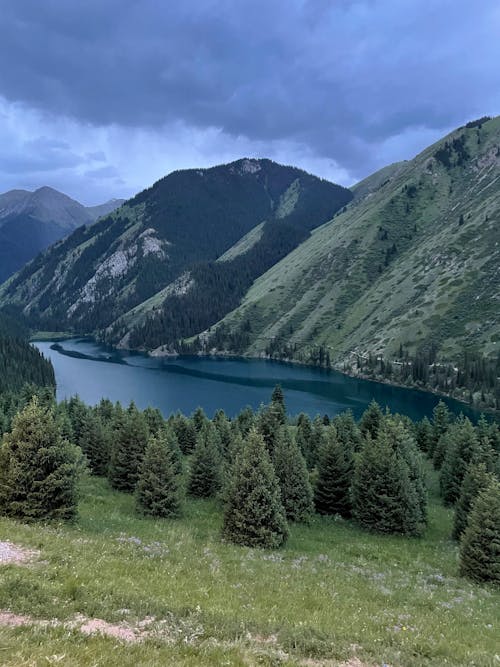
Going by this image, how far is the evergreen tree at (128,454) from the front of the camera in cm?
4650

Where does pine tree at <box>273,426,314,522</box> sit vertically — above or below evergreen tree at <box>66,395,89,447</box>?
above

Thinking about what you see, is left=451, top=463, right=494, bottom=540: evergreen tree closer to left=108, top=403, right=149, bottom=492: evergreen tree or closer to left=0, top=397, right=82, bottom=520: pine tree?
left=108, top=403, right=149, bottom=492: evergreen tree

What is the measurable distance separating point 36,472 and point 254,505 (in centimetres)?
1414

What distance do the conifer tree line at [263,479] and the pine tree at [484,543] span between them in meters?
0.06

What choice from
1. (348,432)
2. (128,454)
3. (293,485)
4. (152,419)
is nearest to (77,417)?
(152,419)

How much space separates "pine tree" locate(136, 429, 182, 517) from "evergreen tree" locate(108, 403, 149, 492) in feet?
31.9

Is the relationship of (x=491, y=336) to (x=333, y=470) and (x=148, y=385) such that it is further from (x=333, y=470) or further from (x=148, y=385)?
(x=333, y=470)

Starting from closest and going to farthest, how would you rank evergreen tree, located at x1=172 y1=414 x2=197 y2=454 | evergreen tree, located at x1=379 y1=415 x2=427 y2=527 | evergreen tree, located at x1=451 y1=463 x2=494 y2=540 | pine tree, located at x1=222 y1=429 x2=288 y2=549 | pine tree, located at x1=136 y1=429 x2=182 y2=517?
pine tree, located at x1=222 y1=429 x2=288 y2=549 → pine tree, located at x1=136 y1=429 x2=182 y2=517 → evergreen tree, located at x1=451 y1=463 x2=494 y2=540 → evergreen tree, located at x1=379 y1=415 x2=427 y2=527 → evergreen tree, located at x1=172 y1=414 x2=197 y2=454

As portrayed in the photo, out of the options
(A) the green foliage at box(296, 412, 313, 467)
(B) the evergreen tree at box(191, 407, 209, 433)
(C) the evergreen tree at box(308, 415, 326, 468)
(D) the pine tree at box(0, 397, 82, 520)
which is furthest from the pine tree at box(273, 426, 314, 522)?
(B) the evergreen tree at box(191, 407, 209, 433)

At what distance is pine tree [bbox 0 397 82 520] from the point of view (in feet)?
88.4

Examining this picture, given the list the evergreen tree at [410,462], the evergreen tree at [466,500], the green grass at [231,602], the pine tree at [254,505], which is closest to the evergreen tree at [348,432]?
the evergreen tree at [410,462]

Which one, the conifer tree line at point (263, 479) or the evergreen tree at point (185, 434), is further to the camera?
the evergreen tree at point (185, 434)

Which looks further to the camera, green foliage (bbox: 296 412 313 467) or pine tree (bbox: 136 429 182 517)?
green foliage (bbox: 296 412 313 467)

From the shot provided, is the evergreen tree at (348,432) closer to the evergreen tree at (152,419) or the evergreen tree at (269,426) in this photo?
the evergreen tree at (269,426)
